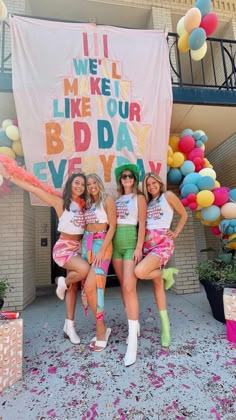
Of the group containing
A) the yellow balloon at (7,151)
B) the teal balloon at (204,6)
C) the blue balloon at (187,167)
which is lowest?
the blue balloon at (187,167)

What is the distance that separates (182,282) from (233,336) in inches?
69.8

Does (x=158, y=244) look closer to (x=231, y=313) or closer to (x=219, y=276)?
(x=231, y=313)

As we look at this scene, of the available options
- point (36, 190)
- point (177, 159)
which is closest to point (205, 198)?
point (177, 159)

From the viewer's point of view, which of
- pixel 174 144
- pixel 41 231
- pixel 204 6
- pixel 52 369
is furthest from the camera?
pixel 41 231

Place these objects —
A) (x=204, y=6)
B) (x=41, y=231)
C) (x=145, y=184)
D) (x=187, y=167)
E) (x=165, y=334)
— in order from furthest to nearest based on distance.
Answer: (x=41, y=231) < (x=187, y=167) < (x=204, y=6) < (x=145, y=184) < (x=165, y=334)

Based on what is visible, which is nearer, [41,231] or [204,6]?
[204,6]

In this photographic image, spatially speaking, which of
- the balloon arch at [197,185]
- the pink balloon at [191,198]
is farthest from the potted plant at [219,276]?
the pink balloon at [191,198]

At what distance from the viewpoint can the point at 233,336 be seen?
218 cm

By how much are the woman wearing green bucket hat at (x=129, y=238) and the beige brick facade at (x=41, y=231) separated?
6.45 feet

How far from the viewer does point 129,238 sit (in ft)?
7.19

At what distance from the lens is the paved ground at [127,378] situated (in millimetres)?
1392

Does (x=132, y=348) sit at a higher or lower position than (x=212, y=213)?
lower

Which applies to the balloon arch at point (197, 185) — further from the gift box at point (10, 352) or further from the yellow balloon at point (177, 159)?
the gift box at point (10, 352)

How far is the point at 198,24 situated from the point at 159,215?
2.63 meters
